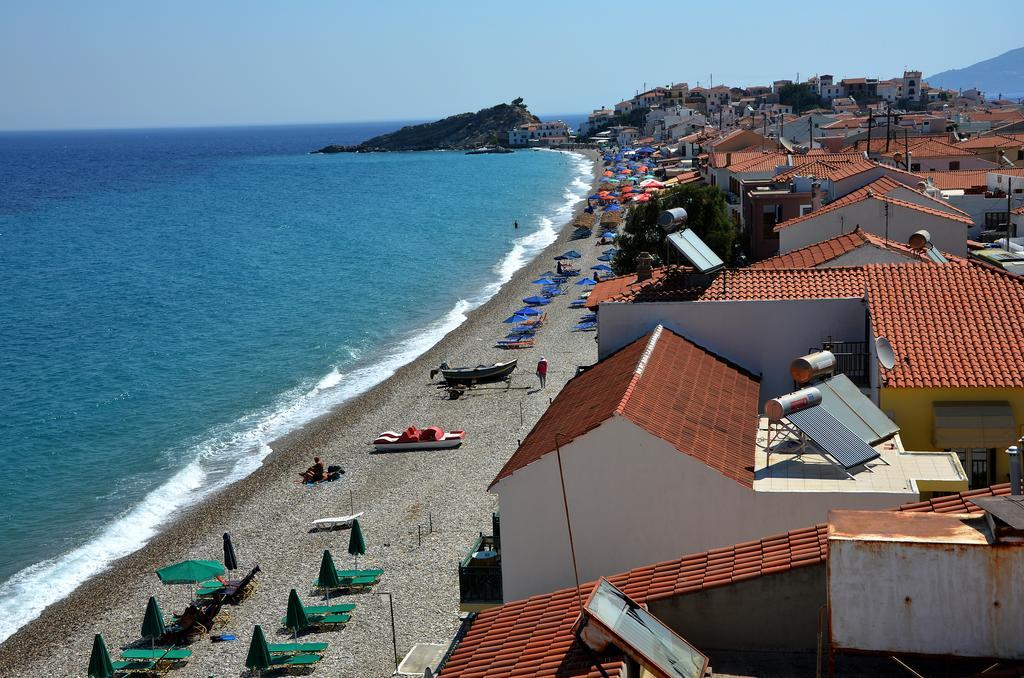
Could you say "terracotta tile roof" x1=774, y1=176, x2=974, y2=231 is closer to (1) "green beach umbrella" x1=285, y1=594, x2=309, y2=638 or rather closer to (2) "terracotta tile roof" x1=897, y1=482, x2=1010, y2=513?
(1) "green beach umbrella" x1=285, y1=594, x2=309, y2=638

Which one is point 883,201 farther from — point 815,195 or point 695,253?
point 695,253

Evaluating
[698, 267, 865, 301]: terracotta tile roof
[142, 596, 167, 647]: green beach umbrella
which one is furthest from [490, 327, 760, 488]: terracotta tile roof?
[142, 596, 167, 647]: green beach umbrella

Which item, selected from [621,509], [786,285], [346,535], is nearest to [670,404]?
[621,509]

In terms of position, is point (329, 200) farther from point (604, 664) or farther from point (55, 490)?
point (604, 664)

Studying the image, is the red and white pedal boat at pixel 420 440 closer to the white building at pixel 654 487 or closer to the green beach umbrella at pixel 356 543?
the green beach umbrella at pixel 356 543

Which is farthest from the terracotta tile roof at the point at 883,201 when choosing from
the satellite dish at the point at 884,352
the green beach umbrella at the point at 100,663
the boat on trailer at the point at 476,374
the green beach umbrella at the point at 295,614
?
the green beach umbrella at the point at 100,663
